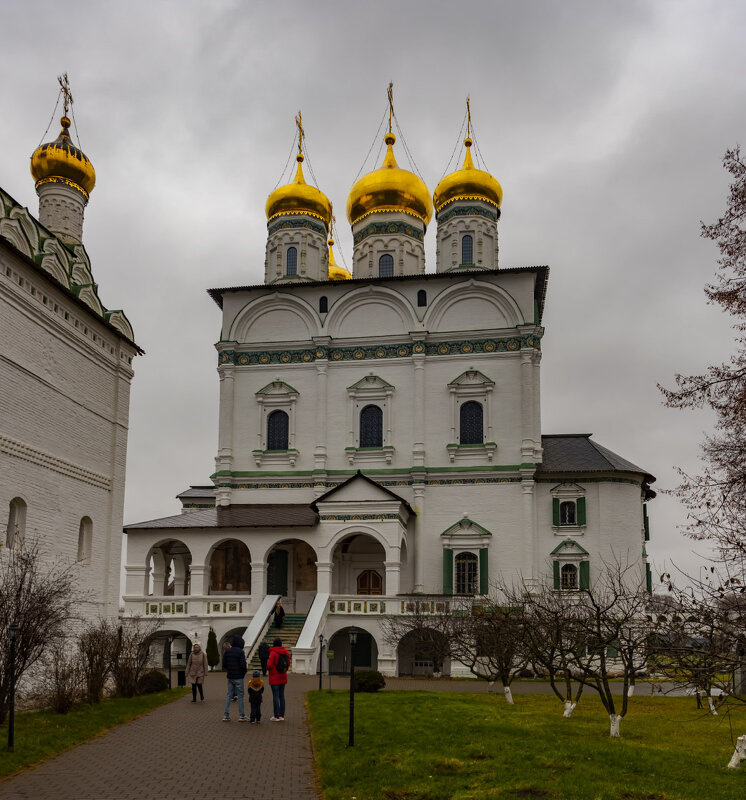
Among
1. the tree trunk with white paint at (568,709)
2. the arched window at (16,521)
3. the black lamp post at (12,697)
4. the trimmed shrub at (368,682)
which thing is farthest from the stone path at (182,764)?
the arched window at (16,521)

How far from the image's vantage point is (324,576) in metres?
29.3

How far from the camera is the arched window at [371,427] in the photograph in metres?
32.8

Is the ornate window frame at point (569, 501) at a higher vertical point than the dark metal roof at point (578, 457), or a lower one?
lower

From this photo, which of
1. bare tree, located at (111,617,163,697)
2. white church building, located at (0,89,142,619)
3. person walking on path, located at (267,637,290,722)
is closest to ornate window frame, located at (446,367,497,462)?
white church building, located at (0,89,142,619)

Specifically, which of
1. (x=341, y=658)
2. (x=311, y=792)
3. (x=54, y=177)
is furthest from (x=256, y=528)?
(x=311, y=792)

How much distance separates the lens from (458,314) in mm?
33250

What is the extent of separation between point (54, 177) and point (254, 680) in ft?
57.0

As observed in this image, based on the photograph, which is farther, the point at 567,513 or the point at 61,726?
the point at 567,513

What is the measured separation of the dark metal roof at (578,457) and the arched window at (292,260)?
11.7 meters

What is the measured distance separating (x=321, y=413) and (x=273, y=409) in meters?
1.86

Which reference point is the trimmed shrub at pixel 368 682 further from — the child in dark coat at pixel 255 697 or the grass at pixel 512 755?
the child in dark coat at pixel 255 697

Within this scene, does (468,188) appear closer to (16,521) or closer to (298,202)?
(298,202)

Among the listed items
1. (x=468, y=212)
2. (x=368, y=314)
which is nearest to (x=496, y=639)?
(x=368, y=314)

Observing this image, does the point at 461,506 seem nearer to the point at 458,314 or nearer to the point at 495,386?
the point at 495,386
